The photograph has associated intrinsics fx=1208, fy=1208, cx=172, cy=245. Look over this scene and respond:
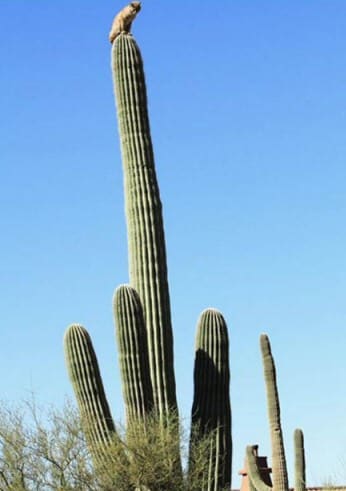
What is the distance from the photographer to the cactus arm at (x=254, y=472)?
25.4 meters

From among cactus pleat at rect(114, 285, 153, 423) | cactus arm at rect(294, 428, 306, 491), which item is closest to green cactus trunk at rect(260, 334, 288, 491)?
cactus arm at rect(294, 428, 306, 491)

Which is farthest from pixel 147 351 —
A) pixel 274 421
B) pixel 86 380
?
pixel 274 421

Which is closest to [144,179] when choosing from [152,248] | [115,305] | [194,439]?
[152,248]

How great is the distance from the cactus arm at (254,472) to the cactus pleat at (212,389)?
3962 mm

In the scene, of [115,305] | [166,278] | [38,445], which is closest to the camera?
[115,305]

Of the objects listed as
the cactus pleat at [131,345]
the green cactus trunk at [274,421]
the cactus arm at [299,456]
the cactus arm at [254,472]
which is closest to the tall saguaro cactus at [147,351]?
the cactus pleat at [131,345]

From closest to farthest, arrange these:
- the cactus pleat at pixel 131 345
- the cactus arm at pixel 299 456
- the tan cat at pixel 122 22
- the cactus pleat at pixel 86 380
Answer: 1. the cactus pleat at pixel 131 345
2. the cactus pleat at pixel 86 380
3. the tan cat at pixel 122 22
4. the cactus arm at pixel 299 456

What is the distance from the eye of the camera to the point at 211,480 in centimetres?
2125

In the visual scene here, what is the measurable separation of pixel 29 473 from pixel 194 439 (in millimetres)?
3487

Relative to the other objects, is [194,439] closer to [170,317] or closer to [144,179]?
[170,317]

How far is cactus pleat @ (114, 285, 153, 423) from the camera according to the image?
2003 centimetres

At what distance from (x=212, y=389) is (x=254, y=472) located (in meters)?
5.79

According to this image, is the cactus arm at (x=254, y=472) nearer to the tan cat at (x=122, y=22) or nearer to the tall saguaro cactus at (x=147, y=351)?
the tall saguaro cactus at (x=147, y=351)

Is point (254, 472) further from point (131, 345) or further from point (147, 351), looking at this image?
point (131, 345)
